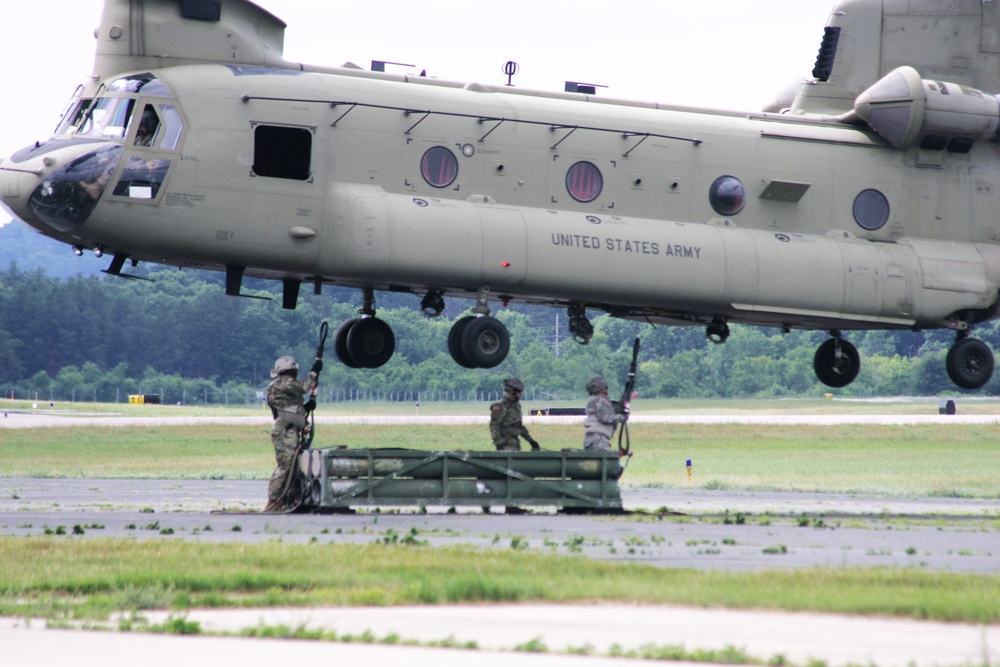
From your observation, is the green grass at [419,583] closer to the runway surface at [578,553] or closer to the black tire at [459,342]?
the runway surface at [578,553]

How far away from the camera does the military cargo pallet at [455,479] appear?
18688 millimetres

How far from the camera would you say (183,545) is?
545 inches

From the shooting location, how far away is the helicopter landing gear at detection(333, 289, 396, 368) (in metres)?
22.3

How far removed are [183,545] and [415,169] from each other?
8207mm

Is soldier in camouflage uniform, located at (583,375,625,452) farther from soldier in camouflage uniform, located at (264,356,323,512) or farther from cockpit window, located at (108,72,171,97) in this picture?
Answer: cockpit window, located at (108,72,171,97)

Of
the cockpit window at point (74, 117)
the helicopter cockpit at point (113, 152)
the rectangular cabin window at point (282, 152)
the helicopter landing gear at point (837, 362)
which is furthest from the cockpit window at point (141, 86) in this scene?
the helicopter landing gear at point (837, 362)

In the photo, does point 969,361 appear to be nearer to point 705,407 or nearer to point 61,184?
point 61,184

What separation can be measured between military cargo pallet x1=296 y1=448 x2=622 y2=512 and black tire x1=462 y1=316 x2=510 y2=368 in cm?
203

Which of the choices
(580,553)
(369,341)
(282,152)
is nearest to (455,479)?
(369,341)

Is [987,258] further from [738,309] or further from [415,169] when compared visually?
[415,169]

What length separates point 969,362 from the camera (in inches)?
943

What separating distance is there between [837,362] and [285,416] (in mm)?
10143

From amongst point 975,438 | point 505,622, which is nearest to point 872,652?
point 505,622

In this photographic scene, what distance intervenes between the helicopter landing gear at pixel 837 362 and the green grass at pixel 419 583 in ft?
40.8
